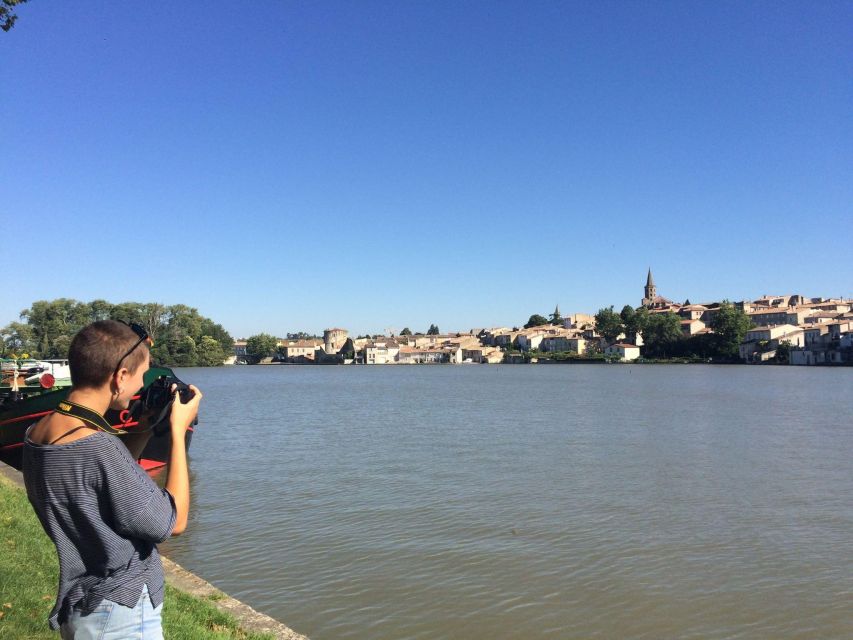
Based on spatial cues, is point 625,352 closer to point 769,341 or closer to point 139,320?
point 769,341

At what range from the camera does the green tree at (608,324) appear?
152 metres

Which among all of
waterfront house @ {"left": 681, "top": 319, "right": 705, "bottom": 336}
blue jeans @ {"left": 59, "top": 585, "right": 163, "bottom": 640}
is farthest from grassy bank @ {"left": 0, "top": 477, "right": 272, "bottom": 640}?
waterfront house @ {"left": 681, "top": 319, "right": 705, "bottom": 336}

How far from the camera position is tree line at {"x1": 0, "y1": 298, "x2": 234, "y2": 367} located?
333ft

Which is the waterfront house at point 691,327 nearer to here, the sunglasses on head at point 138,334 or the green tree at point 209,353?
the green tree at point 209,353

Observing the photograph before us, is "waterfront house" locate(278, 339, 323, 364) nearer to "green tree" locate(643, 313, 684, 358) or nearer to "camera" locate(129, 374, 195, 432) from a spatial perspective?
"green tree" locate(643, 313, 684, 358)

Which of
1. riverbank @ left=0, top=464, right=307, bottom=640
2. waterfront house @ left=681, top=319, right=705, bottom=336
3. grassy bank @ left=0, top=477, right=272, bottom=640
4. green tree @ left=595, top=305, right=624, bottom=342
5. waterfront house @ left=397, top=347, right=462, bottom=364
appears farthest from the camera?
waterfront house @ left=397, top=347, right=462, bottom=364

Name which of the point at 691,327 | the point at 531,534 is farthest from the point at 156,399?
the point at 691,327

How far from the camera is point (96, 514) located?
7.80 ft

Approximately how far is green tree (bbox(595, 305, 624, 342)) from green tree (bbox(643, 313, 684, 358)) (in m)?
10.4

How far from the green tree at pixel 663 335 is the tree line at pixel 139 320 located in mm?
90535

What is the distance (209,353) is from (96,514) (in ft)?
476

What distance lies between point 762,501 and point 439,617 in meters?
9.68

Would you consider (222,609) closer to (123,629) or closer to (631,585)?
(123,629)

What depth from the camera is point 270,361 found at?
193 metres
